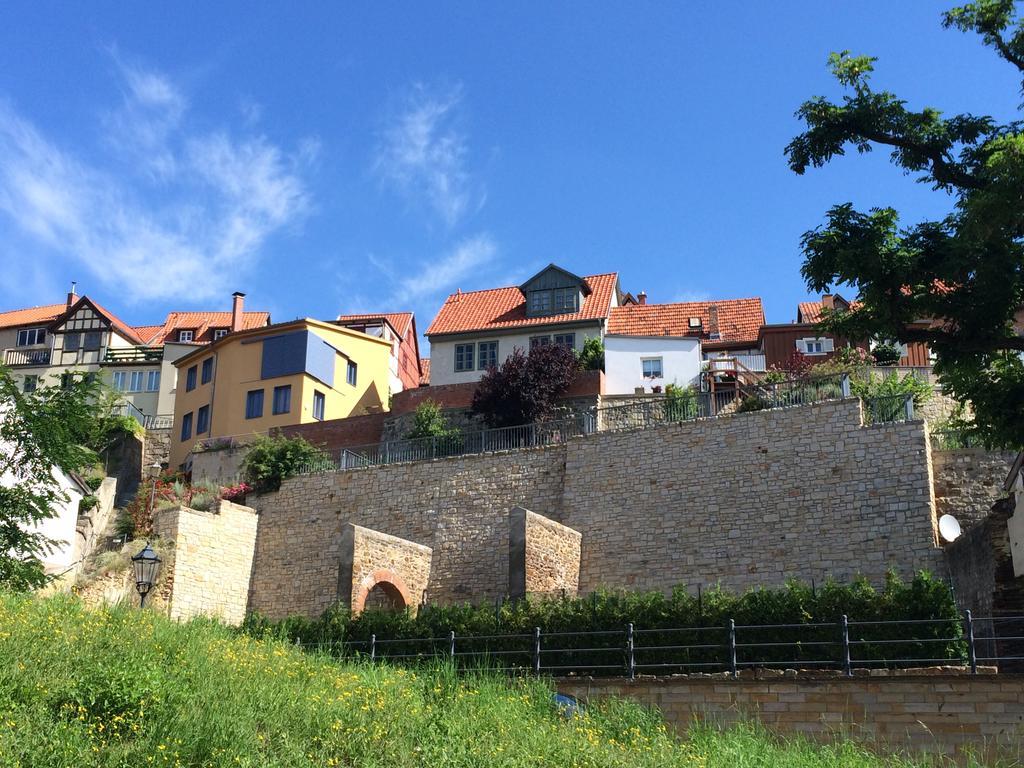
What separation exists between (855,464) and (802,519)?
5.30 ft

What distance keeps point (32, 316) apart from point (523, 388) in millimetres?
37599

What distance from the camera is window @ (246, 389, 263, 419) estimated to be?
3859 centimetres

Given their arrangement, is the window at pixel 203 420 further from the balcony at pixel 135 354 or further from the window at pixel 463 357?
the balcony at pixel 135 354

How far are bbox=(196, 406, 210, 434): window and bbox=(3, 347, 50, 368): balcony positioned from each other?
1853 cm

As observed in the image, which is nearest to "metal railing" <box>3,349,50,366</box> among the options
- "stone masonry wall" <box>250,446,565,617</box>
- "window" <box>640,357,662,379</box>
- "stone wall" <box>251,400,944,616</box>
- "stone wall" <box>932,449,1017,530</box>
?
"stone masonry wall" <box>250,446,565,617</box>

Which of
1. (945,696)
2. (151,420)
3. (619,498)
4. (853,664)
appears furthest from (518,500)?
(151,420)

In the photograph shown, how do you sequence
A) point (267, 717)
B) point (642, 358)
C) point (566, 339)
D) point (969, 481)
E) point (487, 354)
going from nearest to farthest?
point (267, 717) < point (969, 481) < point (642, 358) < point (566, 339) < point (487, 354)

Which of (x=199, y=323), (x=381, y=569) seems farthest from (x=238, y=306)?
(x=381, y=569)

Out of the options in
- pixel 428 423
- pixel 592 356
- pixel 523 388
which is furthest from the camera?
pixel 592 356

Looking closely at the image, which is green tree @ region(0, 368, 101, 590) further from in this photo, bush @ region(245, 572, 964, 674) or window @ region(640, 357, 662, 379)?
window @ region(640, 357, 662, 379)

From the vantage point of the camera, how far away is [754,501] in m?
23.5

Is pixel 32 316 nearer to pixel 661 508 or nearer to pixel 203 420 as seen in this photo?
pixel 203 420

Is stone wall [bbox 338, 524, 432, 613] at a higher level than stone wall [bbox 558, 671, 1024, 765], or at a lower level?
higher

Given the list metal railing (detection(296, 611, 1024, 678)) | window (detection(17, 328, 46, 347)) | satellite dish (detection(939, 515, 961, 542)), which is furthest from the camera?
window (detection(17, 328, 46, 347))
